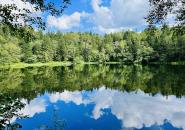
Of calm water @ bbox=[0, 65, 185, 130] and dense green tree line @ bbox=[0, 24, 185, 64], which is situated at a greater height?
→ dense green tree line @ bbox=[0, 24, 185, 64]

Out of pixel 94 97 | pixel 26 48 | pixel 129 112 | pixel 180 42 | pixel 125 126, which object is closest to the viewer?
pixel 125 126

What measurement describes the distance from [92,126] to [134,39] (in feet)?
447

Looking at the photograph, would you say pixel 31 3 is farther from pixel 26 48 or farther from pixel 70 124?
pixel 26 48

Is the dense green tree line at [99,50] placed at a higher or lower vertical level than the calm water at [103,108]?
higher

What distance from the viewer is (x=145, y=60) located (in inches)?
5846

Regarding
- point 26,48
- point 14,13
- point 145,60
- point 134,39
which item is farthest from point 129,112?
point 134,39

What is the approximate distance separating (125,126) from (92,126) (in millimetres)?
2767

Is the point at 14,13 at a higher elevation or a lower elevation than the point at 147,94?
higher

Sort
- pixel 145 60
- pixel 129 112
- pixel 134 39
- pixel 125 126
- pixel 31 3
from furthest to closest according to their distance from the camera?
pixel 134 39 < pixel 145 60 < pixel 129 112 < pixel 125 126 < pixel 31 3

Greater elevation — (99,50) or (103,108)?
(99,50)

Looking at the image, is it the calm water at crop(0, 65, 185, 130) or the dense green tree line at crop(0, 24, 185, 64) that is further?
the dense green tree line at crop(0, 24, 185, 64)

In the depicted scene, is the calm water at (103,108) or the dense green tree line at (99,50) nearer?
the calm water at (103,108)

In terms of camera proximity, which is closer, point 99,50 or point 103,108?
point 103,108

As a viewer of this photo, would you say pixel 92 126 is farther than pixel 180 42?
No
